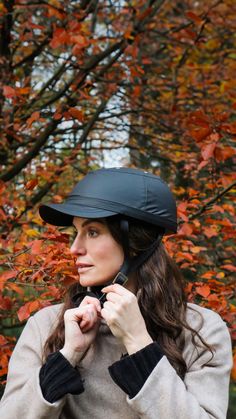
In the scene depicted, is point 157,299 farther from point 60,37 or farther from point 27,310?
point 60,37

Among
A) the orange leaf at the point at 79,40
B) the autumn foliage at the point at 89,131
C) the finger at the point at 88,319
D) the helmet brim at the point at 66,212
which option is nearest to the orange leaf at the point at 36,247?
the autumn foliage at the point at 89,131

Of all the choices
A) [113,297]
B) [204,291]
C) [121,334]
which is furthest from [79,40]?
[121,334]

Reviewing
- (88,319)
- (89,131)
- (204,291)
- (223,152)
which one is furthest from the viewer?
(89,131)

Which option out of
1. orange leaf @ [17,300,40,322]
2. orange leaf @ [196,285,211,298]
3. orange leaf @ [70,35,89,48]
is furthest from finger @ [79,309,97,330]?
orange leaf @ [70,35,89,48]

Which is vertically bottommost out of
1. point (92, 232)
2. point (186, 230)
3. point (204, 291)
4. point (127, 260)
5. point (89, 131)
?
point (204, 291)

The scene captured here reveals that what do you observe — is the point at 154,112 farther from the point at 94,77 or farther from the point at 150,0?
the point at 150,0

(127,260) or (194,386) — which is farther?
(127,260)

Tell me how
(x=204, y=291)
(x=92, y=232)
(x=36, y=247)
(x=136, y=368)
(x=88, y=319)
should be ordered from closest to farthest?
(x=136, y=368), (x=88, y=319), (x=92, y=232), (x=36, y=247), (x=204, y=291)

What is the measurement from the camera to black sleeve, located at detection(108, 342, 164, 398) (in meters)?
1.69

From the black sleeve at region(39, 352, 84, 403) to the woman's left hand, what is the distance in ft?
0.68

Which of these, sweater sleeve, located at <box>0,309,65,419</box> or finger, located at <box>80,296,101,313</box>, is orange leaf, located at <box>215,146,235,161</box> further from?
sweater sleeve, located at <box>0,309,65,419</box>

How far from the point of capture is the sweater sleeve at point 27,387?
5.57 feet

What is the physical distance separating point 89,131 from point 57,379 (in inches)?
135

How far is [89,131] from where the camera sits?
4.88 m
